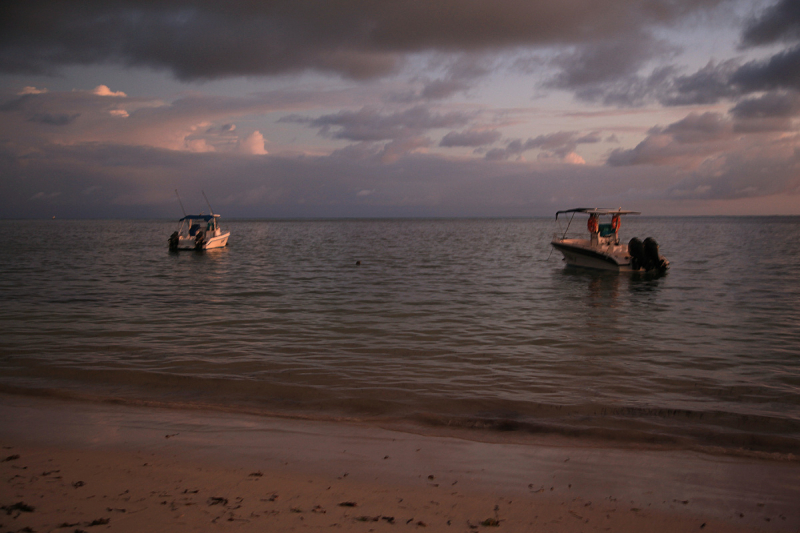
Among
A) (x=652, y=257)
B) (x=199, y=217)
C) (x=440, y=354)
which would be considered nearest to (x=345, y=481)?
(x=440, y=354)

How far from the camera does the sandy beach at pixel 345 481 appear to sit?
4250 millimetres

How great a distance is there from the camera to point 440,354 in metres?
11.4

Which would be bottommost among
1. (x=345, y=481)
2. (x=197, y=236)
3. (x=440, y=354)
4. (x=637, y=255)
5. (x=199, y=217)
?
(x=440, y=354)

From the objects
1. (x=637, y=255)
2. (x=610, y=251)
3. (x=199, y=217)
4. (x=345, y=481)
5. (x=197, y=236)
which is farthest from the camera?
(x=199, y=217)

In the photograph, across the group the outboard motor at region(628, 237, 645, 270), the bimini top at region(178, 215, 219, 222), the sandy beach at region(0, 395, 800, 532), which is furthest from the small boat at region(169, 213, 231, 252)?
the sandy beach at region(0, 395, 800, 532)

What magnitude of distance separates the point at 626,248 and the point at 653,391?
78.0ft

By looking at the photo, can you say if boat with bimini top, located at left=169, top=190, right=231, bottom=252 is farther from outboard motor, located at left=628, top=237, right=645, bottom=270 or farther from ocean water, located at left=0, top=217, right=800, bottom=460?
outboard motor, located at left=628, top=237, right=645, bottom=270

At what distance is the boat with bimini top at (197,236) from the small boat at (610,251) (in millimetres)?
29499

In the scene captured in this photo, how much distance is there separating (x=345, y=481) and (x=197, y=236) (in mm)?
41428

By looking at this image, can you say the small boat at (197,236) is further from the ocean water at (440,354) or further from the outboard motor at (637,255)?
the outboard motor at (637,255)

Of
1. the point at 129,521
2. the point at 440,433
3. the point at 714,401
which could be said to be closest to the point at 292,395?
the point at 440,433

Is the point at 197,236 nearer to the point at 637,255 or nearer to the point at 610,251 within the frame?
the point at 610,251

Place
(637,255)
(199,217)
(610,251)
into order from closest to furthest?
(637,255), (610,251), (199,217)

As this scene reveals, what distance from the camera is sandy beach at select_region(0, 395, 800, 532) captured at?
4.25 meters
